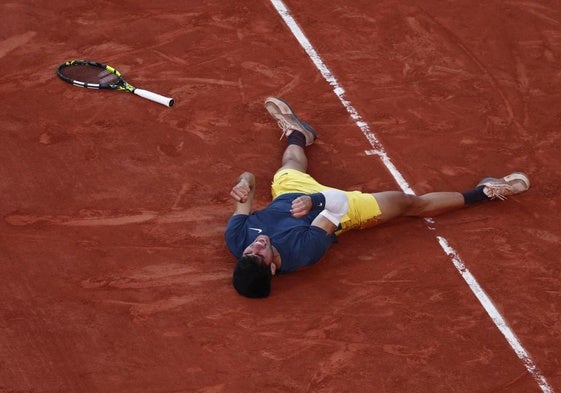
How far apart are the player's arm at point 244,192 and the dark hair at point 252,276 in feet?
2.26

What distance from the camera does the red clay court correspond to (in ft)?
28.6

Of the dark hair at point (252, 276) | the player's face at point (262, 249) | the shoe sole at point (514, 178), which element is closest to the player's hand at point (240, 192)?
the player's face at point (262, 249)

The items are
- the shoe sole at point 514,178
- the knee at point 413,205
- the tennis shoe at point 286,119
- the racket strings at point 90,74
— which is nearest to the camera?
the knee at point 413,205

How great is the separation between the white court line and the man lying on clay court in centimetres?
56

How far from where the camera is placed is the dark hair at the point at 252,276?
A: 29.4ft

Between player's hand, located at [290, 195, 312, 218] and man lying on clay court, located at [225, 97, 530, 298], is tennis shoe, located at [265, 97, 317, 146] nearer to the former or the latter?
man lying on clay court, located at [225, 97, 530, 298]

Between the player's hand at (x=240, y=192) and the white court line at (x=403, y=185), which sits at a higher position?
the player's hand at (x=240, y=192)

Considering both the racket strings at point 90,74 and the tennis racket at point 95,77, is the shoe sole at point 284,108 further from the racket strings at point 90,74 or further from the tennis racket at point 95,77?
the racket strings at point 90,74

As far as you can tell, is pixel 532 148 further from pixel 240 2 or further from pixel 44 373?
pixel 44 373

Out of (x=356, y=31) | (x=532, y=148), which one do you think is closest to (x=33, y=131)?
(x=356, y=31)

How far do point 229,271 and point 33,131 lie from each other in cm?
289

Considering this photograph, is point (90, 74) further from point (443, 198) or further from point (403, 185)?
point (443, 198)

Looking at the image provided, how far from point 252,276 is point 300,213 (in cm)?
80

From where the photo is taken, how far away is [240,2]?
13.2 meters
